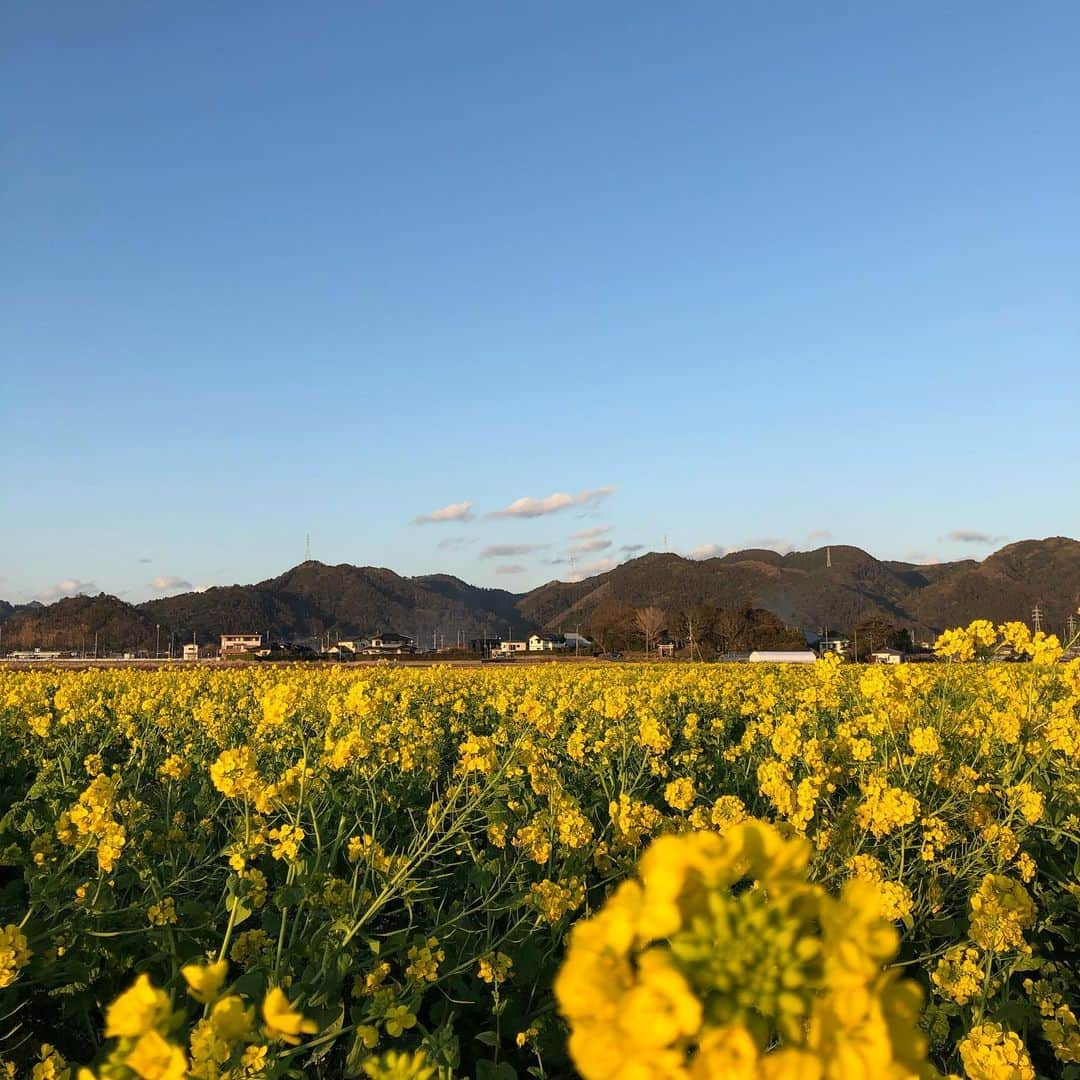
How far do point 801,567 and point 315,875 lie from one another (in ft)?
664

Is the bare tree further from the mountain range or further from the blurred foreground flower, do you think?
the blurred foreground flower

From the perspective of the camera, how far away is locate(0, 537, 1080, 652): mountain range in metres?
124

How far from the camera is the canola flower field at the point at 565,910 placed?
761 mm

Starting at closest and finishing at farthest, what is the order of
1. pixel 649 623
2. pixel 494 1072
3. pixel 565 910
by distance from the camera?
pixel 494 1072 → pixel 565 910 → pixel 649 623

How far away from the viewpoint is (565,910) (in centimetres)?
304

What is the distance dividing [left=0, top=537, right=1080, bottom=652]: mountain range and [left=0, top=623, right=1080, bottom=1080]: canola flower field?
92797 millimetres

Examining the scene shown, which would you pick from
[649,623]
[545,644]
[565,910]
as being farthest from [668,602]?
[565,910]

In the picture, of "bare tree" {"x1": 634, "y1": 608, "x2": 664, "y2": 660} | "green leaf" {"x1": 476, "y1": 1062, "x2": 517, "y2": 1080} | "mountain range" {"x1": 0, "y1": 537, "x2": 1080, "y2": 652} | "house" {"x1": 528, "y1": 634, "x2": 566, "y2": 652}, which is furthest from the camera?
"mountain range" {"x1": 0, "y1": 537, "x2": 1080, "y2": 652}

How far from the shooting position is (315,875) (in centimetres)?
280

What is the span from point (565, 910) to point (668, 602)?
511 feet

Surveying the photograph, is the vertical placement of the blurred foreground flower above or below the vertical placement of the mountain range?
below

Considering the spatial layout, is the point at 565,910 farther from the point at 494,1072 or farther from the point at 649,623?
the point at 649,623

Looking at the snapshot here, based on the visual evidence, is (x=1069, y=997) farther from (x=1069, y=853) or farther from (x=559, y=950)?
(x=559, y=950)

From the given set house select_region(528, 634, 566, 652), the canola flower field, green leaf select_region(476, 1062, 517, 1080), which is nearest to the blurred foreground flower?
the canola flower field
